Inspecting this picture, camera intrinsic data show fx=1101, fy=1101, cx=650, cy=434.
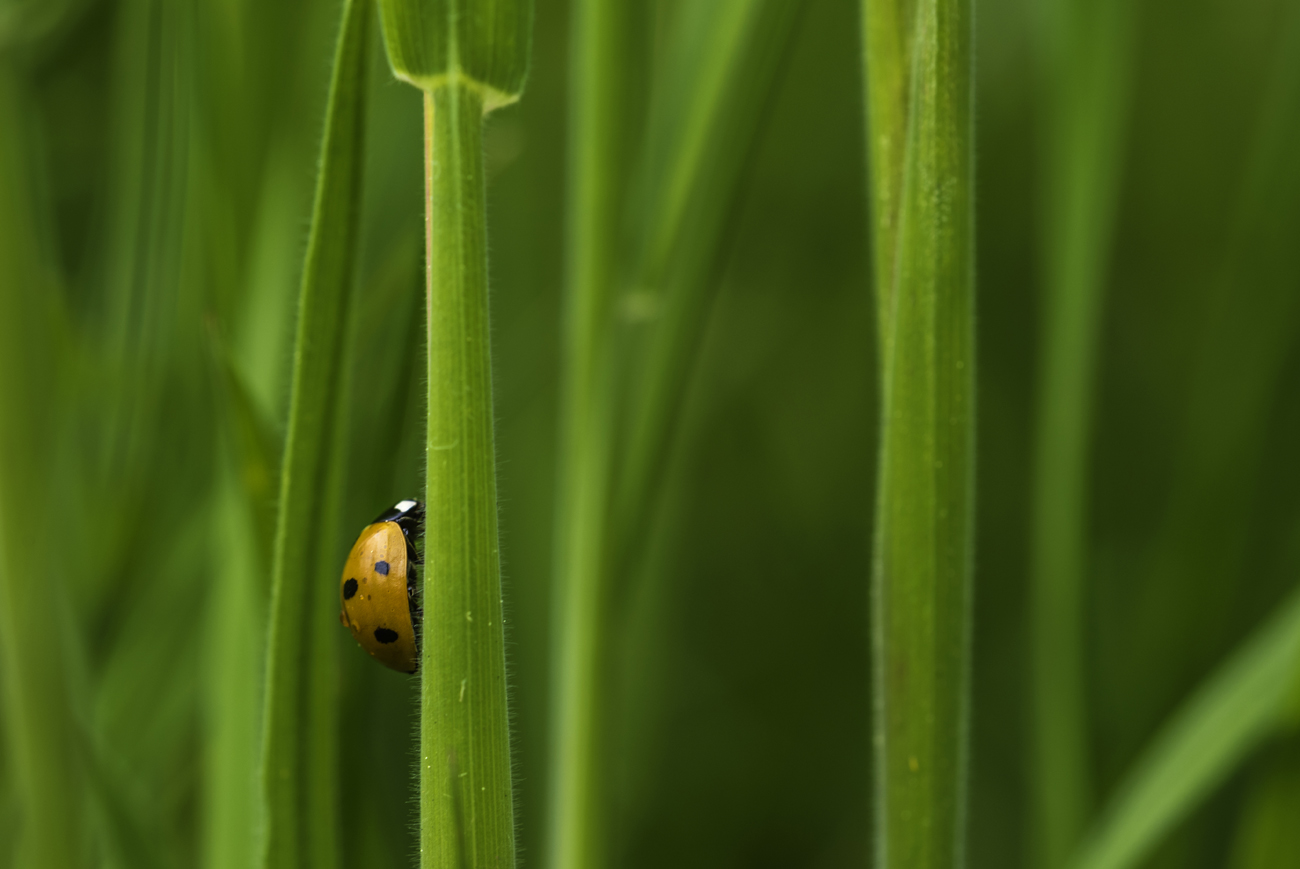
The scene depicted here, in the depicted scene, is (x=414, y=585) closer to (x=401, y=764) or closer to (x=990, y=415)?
(x=401, y=764)

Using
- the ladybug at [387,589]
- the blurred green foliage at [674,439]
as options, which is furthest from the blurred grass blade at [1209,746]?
the ladybug at [387,589]

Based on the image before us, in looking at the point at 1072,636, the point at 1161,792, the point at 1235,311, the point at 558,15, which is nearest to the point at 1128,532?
the point at 1235,311

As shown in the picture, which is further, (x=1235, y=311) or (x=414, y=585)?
(x=1235, y=311)

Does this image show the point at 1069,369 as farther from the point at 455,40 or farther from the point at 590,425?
the point at 455,40

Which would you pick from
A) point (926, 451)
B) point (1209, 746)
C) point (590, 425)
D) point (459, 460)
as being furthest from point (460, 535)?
point (1209, 746)

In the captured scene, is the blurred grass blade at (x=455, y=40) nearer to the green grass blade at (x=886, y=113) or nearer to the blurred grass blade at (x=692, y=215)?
the green grass blade at (x=886, y=113)

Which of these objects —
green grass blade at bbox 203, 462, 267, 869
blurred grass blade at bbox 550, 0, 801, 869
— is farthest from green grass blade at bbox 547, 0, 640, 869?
green grass blade at bbox 203, 462, 267, 869
